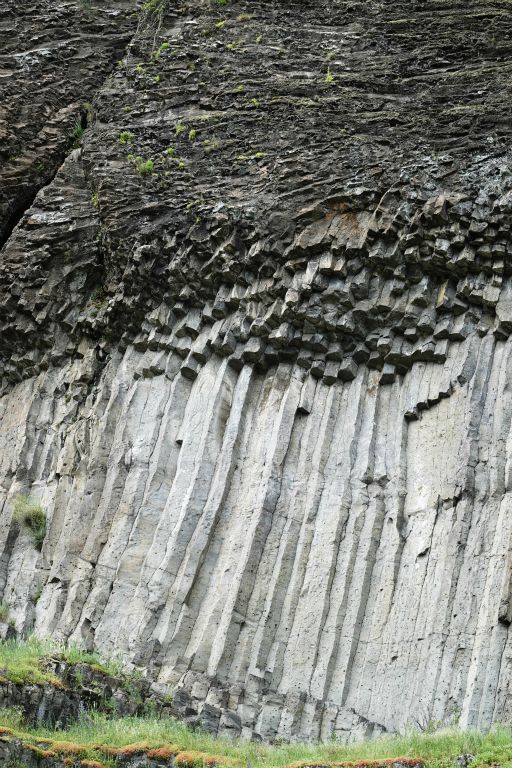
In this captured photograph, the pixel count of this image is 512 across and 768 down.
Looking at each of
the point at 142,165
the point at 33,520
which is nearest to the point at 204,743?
the point at 33,520

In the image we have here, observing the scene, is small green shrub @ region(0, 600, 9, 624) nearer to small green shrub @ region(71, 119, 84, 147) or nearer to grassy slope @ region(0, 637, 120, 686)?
grassy slope @ region(0, 637, 120, 686)

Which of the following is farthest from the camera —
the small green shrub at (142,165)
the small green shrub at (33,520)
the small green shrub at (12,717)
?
the small green shrub at (142,165)

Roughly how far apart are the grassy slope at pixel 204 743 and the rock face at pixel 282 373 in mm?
1211

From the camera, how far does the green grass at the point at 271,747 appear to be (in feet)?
47.9

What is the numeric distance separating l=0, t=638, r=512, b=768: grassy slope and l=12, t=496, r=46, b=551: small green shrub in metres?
4.60

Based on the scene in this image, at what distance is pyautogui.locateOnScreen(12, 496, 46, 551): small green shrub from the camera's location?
22531mm

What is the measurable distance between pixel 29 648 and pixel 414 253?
8305 millimetres

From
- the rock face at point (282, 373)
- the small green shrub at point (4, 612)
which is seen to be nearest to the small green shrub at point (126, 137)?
the rock face at point (282, 373)

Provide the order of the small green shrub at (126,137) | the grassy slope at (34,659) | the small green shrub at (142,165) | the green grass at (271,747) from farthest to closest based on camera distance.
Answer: the small green shrub at (126,137)
the small green shrub at (142,165)
the grassy slope at (34,659)
the green grass at (271,747)

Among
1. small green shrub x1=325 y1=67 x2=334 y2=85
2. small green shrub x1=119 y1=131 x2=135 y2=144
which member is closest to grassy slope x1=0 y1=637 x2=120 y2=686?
small green shrub x1=119 y1=131 x2=135 y2=144

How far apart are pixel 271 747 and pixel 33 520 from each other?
723 cm

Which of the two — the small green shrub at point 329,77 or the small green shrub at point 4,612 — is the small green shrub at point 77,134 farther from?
the small green shrub at point 4,612

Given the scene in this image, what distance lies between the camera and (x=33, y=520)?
22.7 meters

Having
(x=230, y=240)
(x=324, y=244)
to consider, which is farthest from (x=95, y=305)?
(x=324, y=244)
